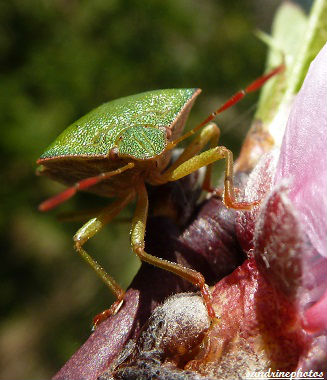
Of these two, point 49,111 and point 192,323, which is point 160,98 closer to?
point 192,323

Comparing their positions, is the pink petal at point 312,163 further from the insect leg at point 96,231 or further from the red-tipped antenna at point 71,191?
the insect leg at point 96,231

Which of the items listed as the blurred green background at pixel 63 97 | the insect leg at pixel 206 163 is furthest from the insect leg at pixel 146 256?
the blurred green background at pixel 63 97

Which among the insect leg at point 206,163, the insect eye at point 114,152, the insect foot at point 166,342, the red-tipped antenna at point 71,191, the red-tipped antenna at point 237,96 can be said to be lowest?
the insect foot at point 166,342

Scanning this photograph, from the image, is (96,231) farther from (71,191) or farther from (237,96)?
(237,96)

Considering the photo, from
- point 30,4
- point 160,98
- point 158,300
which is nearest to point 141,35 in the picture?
point 30,4

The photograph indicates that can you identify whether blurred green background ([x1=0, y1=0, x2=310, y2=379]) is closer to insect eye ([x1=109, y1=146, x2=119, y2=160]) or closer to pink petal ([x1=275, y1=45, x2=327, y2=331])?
insect eye ([x1=109, y1=146, x2=119, y2=160])

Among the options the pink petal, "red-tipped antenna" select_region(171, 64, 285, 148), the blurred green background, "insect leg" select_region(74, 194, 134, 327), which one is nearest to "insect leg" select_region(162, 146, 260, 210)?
"red-tipped antenna" select_region(171, 64, 285, 148)

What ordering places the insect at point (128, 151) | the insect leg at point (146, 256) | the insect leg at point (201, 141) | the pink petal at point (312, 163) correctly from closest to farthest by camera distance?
the pink petal at point (312, 163) < the insect leg at point (146, 256) < the insect at point (128, 151) < the insect leg at point (201, 141)
